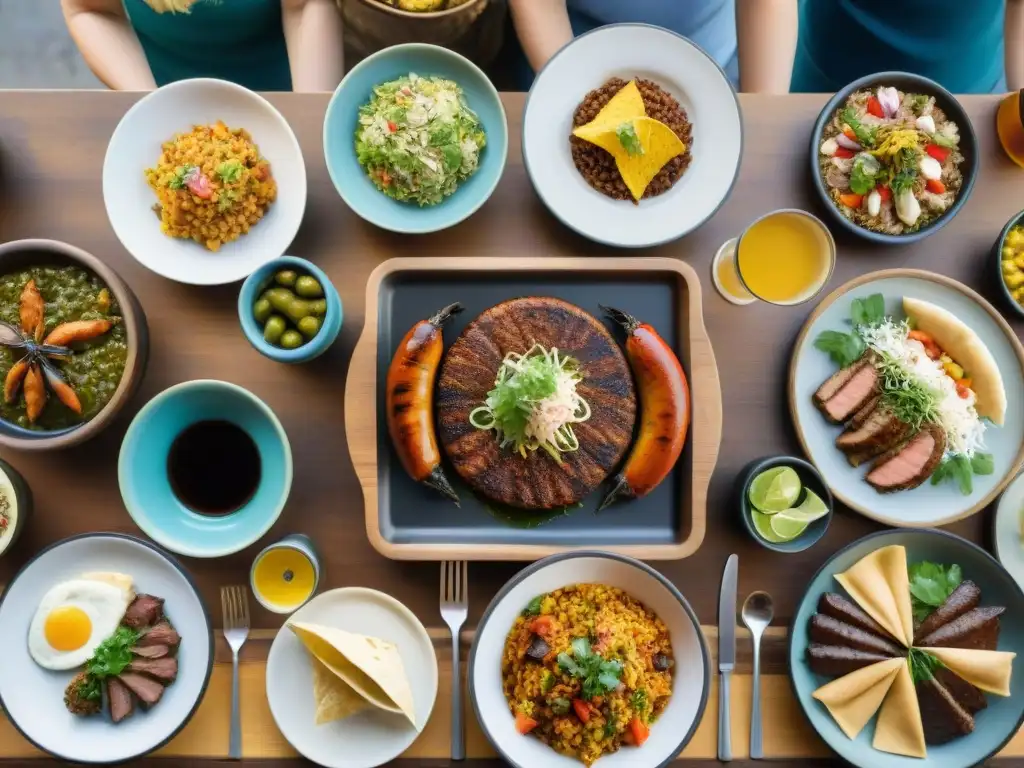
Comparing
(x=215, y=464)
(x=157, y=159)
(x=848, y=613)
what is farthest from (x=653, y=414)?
(x=157, y=159)

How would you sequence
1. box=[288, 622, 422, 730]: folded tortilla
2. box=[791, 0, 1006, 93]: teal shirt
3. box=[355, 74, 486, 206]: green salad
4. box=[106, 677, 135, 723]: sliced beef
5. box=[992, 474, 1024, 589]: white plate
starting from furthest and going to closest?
1. box=[791, 0, 1006, 93]: teal shirt
2. box=[992, 474, 1024, 589]: white plate
3. box=[355, 74, 486, 206]: green salad
4. box=[106, 677, 135, 723]: sliced beef
5. box=[288, 622, 422, 730]: folded tortilla

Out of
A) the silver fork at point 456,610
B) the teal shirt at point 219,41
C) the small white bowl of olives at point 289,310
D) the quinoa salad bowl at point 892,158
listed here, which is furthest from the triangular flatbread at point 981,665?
the teal shirt at point 219,41

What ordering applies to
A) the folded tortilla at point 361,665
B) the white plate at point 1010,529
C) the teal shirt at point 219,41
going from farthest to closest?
1. the teal shirt at point 219,41
2. the white plate at point 1010,529
3. the folded tortilla at point 361,665

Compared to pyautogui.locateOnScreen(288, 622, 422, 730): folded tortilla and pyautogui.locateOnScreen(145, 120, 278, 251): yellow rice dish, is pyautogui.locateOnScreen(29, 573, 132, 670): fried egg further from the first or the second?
pyautogui.locateOnScreen(145, 120, 278, 251): yellow rice dish

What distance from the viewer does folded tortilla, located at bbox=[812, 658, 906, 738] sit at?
2234 mm

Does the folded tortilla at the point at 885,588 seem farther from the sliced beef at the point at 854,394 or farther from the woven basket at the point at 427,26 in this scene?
the woven basket at the point at 427,26

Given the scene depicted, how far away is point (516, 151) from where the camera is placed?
2.44 m

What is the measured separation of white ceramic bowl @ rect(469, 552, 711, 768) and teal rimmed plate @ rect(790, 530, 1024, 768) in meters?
0.38

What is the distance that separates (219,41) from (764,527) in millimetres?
2782

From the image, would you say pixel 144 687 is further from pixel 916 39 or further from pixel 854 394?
pixel 916 39

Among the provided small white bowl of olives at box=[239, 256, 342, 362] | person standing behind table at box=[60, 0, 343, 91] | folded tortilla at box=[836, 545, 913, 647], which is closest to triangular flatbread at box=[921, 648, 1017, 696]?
folded tortilla at box=[836, 545, 913, 647]

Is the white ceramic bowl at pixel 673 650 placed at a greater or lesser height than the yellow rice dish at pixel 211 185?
lesser

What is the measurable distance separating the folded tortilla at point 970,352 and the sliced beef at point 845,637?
85cm

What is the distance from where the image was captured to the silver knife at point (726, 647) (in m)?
2.29
